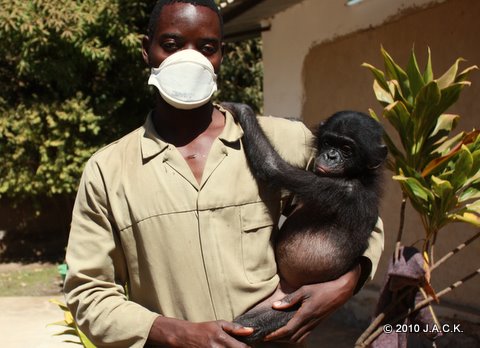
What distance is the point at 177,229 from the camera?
5.80 ft

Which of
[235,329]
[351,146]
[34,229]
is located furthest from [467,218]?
[34,229]

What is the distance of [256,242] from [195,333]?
1.09 ft

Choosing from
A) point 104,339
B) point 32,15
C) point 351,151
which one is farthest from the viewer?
point 32,15

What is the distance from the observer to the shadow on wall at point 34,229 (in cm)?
1088

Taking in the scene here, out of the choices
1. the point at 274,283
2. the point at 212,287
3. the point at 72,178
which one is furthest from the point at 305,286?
the point at 72,178

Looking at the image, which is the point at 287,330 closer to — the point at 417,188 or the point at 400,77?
the point at 417,188

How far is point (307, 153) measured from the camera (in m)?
2.36

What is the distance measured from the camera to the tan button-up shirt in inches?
69.3

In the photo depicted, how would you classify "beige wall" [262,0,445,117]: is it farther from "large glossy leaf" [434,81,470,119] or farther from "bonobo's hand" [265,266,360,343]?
"bonobo's hand" [265,266,360,343]

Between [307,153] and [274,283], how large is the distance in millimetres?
638

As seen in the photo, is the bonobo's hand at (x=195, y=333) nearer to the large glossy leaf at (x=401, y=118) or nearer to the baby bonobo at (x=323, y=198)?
the baby bonobo at (x=323, y=198)

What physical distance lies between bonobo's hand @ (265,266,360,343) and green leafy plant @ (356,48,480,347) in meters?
1.10

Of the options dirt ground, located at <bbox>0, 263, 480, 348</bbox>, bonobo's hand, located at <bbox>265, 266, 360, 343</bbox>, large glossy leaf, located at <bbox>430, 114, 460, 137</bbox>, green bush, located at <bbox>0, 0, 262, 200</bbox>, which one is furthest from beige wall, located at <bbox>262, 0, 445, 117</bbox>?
bonobo's hand, located at <bbox>265, 266, 360, 343</bbox>

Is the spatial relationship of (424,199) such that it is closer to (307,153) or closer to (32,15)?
(307,153)
